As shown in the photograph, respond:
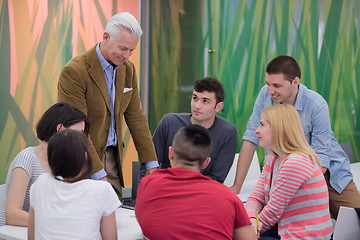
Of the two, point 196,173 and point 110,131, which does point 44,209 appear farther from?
point 110,131

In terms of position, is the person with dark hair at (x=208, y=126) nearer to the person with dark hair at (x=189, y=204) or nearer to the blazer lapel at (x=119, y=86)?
the blazer lapel at (x=119, y=86)

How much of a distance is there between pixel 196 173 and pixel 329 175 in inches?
53.0

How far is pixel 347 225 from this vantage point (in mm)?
2461

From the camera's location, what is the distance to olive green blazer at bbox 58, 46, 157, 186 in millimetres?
2859

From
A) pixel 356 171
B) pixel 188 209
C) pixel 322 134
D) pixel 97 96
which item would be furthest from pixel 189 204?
pixel 356 171

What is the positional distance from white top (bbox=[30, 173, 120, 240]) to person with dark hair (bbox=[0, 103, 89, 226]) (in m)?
0.39

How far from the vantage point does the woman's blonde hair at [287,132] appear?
268 centimetres

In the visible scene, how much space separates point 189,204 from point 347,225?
84 cm

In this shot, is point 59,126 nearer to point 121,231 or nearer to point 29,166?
point 29,166

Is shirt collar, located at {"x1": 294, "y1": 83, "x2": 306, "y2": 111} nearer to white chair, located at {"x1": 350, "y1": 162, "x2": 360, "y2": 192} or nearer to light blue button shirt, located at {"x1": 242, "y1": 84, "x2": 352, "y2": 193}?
light blue button shirt, located at {"x1": 242, "y1": 84, "x2": 352, "y2": 193}

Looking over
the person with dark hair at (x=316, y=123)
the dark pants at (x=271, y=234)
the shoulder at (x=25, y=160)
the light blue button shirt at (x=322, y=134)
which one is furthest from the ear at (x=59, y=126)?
the light blue button shirt at (x=322, y=134)

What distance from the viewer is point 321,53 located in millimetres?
4910

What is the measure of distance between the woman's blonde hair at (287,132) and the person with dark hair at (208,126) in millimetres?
710

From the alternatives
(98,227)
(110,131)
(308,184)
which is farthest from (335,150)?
(98,227)
